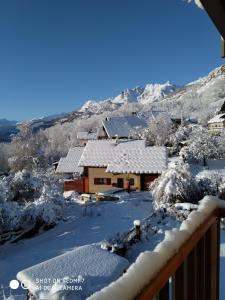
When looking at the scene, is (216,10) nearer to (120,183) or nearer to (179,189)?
(179,189)

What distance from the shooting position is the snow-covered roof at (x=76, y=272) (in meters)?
6.50

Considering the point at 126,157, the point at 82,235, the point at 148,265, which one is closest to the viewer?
the point at 148,265

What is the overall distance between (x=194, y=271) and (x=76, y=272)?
18.6ft

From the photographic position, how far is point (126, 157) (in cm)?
2856

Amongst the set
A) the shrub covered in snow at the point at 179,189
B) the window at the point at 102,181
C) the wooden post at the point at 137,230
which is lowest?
the window at the point at 102,181

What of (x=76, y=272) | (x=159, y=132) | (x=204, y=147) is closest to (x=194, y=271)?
(x=76, y=272)

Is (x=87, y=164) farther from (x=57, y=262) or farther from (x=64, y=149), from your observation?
(x=64, y=149)

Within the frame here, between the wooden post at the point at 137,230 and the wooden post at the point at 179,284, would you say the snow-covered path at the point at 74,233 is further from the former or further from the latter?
the wooden post at the point at 179,284

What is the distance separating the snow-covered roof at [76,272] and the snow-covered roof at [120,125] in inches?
1652

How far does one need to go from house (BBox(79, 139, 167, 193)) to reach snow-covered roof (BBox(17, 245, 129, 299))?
18641 millimetres

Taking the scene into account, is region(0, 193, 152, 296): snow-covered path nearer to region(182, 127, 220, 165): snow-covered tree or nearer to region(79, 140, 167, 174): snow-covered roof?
region(79, 140, 167, 174): snow-covered roof

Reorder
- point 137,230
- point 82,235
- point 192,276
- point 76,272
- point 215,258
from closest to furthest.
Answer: point 192,276
point 215,258
point 76,272
point 137,230
point 82,235

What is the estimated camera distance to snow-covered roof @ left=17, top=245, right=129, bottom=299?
6.50 m

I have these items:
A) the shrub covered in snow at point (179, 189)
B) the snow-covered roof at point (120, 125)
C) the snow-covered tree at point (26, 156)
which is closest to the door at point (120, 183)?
the shrub covered in snow at point (179, 189)
